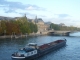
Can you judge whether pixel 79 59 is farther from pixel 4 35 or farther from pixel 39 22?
pixel 39 22

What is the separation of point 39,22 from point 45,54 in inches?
5049

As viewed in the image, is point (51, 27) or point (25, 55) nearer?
point (25, 55)

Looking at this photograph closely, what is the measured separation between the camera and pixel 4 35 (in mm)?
84250

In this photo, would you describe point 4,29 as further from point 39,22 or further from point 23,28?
point 39,22

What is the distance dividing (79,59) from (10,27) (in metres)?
54.8

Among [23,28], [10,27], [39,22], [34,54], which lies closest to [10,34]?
[10,27]

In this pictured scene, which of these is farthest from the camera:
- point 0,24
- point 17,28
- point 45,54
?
point 17,28

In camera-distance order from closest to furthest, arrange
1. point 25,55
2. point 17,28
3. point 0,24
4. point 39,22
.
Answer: point 25,55
point 0,24
point 17,28
point 39,22

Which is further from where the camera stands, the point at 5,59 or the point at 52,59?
the point at 52,59

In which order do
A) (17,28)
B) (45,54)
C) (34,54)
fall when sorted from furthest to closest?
1. (17,28)
2. (45,54)
3. (34,54)

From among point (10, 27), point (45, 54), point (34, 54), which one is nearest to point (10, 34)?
point (10, 27)

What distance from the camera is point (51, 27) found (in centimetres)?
17588

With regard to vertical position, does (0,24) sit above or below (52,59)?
above

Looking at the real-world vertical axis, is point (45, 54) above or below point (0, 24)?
below
